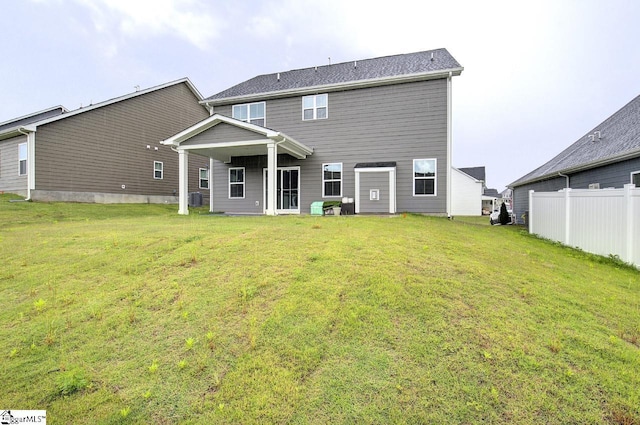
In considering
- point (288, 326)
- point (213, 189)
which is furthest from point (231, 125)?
point (288, 326)

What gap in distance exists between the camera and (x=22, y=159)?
15.9 m

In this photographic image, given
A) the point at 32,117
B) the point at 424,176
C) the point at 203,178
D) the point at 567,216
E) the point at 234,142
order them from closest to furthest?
the point at 567,216 < the point at 234,142 < the point at 424,176 < the point at 32,117 < the point at 203,178

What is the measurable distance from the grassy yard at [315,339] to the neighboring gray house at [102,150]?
552 inches

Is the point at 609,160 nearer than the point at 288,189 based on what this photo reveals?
Yes

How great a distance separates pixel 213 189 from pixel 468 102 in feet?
65.1

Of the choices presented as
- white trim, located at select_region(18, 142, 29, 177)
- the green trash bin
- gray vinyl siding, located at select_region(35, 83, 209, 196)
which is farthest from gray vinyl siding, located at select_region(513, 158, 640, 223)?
white trim, located at select_region(18, 142, 29, 177)

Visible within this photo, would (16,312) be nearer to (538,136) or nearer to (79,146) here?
(79,146)

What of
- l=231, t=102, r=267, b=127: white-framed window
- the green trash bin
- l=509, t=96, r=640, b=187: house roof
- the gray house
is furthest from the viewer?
l=231, t=102, r=267, b=127: white-framed window

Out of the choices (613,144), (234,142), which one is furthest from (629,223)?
(234,142)

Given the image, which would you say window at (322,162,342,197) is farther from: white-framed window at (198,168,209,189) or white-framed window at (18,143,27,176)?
white-framed window at (18,143,27,176)

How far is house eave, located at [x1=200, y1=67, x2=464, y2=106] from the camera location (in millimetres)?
12412

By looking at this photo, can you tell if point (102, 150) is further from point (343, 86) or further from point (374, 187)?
point (374, 187)

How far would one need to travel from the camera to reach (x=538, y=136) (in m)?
30.7

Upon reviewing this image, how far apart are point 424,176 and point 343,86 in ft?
17.9
